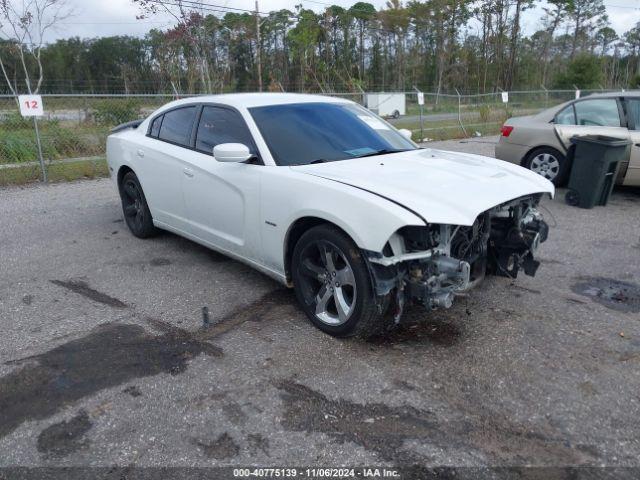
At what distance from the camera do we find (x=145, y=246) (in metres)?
5.84

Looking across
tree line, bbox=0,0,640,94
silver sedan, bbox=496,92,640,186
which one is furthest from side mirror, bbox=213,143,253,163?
tree line, bbox=0,0,640,94

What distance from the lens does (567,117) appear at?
27.6ft

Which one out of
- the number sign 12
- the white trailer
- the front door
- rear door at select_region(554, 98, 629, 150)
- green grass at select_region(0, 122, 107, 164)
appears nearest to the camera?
the front door

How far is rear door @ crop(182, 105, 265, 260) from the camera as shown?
4137 millimetres

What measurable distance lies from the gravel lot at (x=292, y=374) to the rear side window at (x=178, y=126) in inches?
47.3

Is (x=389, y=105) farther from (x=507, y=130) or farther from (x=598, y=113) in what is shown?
(x=598, y=113)

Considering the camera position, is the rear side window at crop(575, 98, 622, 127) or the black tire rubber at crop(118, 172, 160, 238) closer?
the black tire rubber at crop(118, 172, 160, 238)

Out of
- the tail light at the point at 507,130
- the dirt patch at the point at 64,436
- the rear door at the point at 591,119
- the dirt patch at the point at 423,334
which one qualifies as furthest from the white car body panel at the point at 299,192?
the tail light at the point at 507,130

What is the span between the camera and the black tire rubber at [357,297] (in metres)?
3.36

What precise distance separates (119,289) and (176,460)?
2421mm

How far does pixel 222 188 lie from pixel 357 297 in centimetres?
161

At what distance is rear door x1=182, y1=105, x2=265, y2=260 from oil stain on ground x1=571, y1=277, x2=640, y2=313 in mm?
2787

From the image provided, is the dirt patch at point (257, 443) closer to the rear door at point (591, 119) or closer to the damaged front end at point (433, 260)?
the damaged front end at point (433, 260)

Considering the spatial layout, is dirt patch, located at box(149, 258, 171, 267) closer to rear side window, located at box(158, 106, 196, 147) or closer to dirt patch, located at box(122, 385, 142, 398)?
rear side window, located at box(158, 106, 196, 147)
